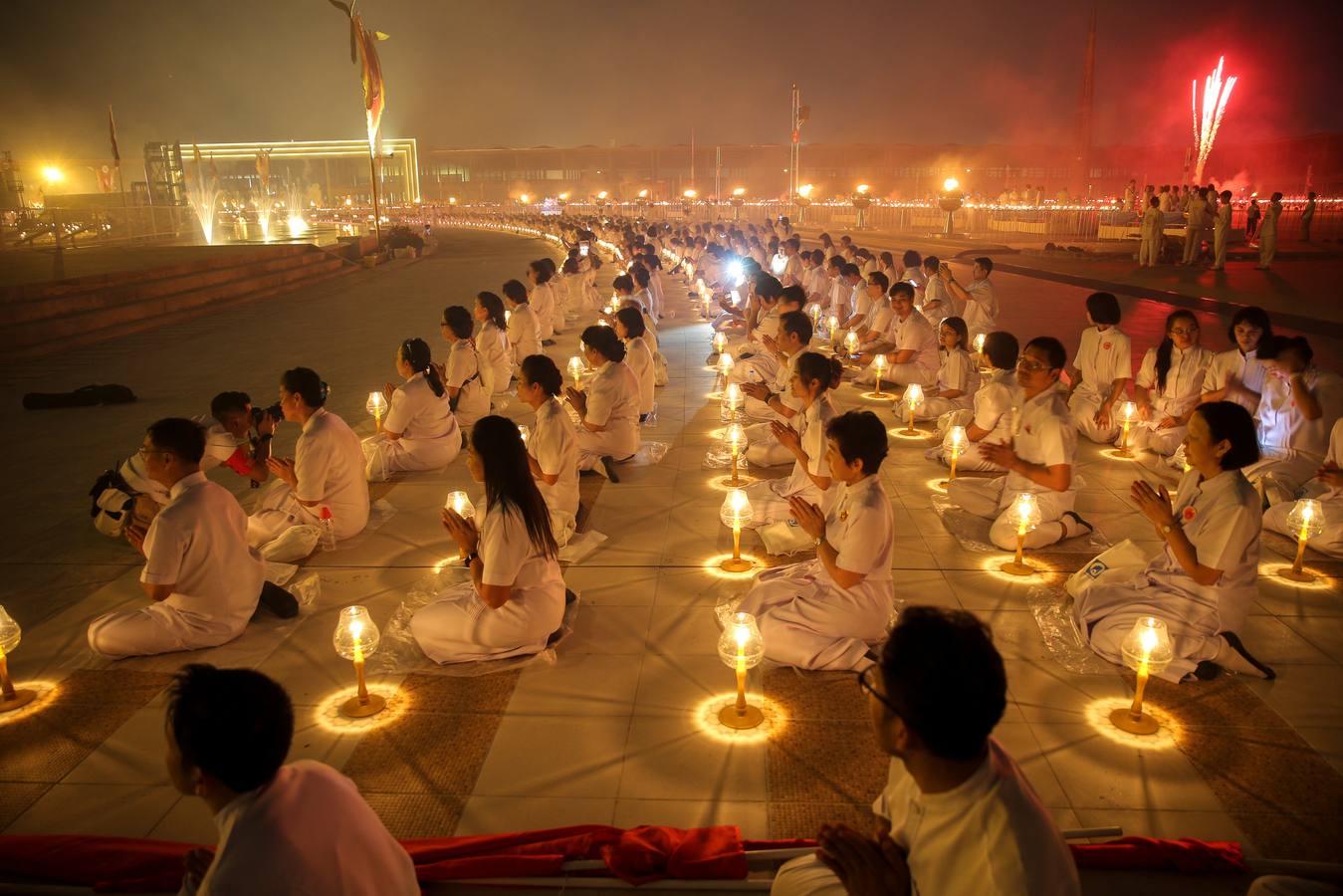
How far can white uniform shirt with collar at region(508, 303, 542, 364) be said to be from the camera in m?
11.6

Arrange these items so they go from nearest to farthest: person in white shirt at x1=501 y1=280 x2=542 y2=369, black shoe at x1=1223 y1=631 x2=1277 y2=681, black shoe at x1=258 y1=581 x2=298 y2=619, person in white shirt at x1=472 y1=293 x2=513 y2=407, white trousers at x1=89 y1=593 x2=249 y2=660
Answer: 1. black shoe at x1=1223 y1=631 x2=1277 y2=681
2. white trousers at x1=89 y1=593 x2=249 y2=660
3. black shoe at x1=258 y1=581 x2=298 y2=619
4. person in white shirt at x1=472 y1=293 x2=513 y2=407
5. person in white shirt at x1=501 y1=280 x2=542 y2=369

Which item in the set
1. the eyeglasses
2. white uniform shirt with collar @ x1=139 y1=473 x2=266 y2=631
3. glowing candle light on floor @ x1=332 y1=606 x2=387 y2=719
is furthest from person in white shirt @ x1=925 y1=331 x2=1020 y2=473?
white uniform shirt with collar @ x1=139 y1=473 x2=266 y2=631

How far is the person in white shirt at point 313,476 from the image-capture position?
5531mm

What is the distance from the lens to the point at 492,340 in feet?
32.0

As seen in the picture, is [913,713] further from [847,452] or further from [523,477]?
[523,477]

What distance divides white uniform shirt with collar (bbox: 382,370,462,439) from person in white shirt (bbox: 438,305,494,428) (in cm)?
73

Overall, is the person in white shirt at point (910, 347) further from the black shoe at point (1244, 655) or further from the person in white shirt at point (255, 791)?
the person in white shirt at point (255, 791)

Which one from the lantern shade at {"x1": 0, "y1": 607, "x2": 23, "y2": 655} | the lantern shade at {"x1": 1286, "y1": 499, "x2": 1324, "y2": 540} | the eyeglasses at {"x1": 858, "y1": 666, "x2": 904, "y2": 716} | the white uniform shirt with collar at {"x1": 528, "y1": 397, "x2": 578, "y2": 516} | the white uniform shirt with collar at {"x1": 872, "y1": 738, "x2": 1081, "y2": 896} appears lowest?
the lantern shade at {"x1": 0, "y1": 607, "x2": 23, "y2": 655}

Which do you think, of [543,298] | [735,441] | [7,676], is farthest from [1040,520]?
[543,298]

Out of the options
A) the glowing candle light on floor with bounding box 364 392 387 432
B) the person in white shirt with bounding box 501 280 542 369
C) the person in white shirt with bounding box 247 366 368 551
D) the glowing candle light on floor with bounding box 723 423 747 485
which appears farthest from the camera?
the person in white shirt with bounding box 501 280 542 369

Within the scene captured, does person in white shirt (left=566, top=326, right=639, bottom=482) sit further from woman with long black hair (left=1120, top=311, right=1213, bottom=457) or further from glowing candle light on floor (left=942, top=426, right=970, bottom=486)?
woman with long black hair (left=1120, top=311, right=1213, bottom=457)

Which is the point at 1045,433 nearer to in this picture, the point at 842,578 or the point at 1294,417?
the point at 842,578

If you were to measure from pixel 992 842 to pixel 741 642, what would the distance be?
6.24 feet

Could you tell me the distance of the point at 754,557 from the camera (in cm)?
572
